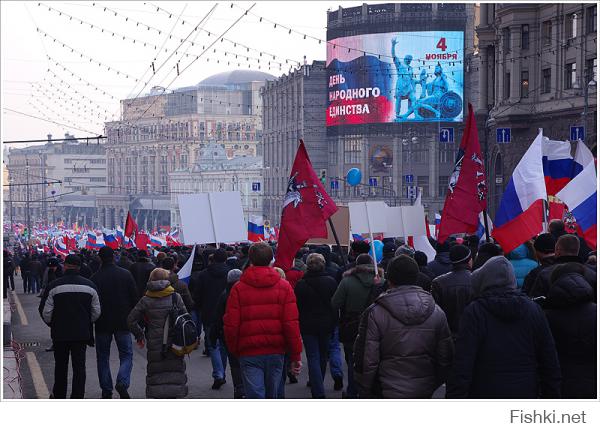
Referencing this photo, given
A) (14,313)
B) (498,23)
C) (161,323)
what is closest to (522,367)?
(161,323)

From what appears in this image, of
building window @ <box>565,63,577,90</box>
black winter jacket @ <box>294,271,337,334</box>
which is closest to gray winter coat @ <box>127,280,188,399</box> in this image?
black winter jacket @ <box>294,271,337,334</box>

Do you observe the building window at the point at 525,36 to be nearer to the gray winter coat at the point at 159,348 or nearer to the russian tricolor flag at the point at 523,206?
the russian tricolor flag at the point at 523,206

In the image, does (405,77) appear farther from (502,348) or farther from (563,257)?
(502,348)

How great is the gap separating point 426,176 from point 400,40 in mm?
10987

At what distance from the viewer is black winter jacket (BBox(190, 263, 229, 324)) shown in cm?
1241

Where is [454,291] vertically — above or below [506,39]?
below

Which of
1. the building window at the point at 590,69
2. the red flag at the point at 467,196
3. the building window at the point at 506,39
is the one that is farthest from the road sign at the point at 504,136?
the red flag at the point at 467,196

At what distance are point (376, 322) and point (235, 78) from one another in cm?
16204

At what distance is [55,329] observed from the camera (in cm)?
1046

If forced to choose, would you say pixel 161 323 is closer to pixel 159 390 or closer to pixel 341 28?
pixel 159 390

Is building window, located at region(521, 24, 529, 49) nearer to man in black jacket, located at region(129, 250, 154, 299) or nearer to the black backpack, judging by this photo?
Answer: man in black jacket, located at region(129, 250, 154, 299)

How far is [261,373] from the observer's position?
8328 millimetres

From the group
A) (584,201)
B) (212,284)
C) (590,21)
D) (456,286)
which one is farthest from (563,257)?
(590,21)

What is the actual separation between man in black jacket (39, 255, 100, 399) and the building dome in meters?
154
